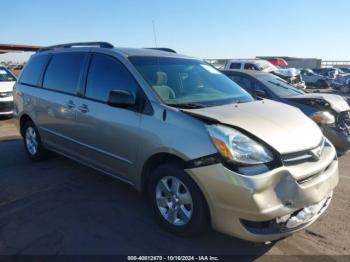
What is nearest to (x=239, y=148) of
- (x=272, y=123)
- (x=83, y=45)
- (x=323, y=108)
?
(x=272, y=123)

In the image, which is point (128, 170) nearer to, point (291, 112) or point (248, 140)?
point (248, 140)

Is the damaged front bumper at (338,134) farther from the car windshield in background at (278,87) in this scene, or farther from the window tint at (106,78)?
the window tint at (106,78)

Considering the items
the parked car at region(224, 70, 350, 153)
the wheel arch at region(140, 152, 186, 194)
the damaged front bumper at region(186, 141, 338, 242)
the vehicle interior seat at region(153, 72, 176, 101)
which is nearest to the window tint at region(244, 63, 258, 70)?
the parked car at region(224, 70, 350, 153)

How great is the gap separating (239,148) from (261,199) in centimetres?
45

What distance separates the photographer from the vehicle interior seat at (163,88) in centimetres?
372

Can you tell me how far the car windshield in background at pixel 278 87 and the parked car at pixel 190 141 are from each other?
100 inches

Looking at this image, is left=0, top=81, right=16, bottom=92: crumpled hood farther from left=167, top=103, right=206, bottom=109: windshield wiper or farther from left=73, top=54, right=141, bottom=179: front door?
left=167, top=103, right=206, bottom=109: windshield wiper

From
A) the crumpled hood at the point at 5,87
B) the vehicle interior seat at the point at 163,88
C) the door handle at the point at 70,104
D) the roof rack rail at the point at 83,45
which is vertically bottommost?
the crumpled hood at the point at 5,87

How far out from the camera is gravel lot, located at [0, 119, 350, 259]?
127 inches

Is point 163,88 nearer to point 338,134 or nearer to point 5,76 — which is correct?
point 338,134

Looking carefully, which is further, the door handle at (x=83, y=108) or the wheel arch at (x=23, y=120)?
the wheel arch at (x=23, y=120)

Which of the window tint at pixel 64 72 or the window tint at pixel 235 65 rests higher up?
the window tint at pixel 64 72

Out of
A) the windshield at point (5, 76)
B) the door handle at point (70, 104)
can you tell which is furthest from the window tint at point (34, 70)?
the windshield at point (5, 76)

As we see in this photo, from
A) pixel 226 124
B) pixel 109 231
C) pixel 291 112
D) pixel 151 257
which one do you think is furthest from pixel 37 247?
pixel 291 112
